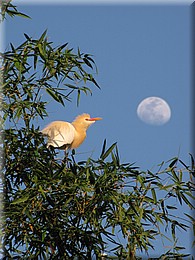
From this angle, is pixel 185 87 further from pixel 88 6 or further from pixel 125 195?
pixel 125 195

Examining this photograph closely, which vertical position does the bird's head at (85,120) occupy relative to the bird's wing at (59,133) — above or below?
above

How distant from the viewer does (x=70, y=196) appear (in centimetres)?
242

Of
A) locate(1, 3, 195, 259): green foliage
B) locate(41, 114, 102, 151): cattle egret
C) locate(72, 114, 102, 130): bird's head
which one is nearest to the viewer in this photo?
locate(1, 3, 195, 259): green foliage

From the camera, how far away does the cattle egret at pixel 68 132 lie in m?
2.91

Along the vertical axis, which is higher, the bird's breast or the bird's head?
the bird's head

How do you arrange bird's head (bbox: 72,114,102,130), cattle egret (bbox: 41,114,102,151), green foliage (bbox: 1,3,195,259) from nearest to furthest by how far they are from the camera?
green foliage (bbox: 1,3,195,259)
cattle egret (bbox: 41,114,102,151)
bird's head (bbox: 72,114,102,130)

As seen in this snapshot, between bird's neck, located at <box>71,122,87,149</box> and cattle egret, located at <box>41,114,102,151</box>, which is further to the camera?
bird's neck, located at <box>71,122,87,149</box>

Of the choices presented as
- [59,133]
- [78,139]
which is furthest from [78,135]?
[59,133]

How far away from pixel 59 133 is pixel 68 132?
11 centimetres

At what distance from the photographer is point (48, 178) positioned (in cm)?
242

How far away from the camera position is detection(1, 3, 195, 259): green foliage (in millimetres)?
2385

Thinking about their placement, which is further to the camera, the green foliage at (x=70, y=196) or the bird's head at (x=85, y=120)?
the bird's head at (x=85, y=120)

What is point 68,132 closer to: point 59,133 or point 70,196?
point 59,133

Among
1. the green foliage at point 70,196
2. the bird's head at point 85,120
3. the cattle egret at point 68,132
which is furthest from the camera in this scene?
the bird's head at point 85,120
